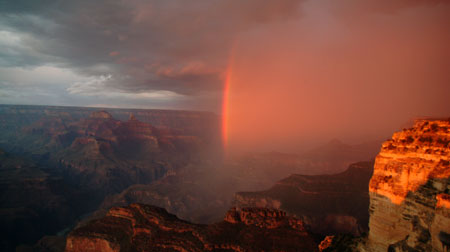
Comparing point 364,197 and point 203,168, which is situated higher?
point 364,197

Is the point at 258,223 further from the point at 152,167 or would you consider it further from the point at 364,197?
the point at 152,167

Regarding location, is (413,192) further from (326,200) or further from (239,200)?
(239,200)

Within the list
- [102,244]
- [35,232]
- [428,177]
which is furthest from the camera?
[35,232]

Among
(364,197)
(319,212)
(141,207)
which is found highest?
(141,207)

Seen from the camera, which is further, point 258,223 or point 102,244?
point 102,244

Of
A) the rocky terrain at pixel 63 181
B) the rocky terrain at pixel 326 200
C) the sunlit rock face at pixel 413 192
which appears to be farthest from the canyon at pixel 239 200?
the rocky terrain at pixel 63 181

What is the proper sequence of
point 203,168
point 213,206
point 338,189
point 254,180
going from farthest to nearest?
point 203,168 < point 254,180 < point 213,206 < point 338,189

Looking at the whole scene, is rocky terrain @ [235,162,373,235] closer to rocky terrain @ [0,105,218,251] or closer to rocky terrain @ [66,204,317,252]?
rocky terrain @ [66,204,317,252]

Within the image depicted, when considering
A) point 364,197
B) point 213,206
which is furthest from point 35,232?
point 364,197

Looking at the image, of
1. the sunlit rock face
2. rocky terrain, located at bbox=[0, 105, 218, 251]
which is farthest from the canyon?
rocky terrain, located at bbox=[0, 105, 218, 251]
